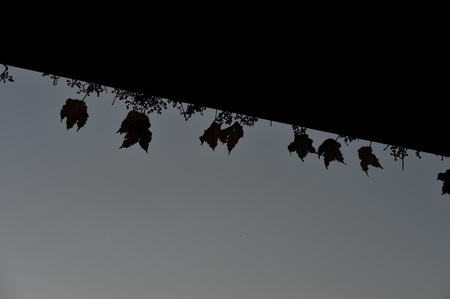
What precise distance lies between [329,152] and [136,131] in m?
0.92

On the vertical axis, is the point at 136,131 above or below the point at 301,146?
below

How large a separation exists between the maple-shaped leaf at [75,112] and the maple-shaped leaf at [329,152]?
3.60 ft

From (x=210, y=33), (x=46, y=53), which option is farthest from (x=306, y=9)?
(x=46, y=53)

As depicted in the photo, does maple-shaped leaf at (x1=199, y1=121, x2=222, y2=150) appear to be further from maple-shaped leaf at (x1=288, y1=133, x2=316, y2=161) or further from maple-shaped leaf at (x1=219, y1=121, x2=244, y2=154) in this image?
maple-shaped leaf at (x1=288, y1=133, x2=316, y2=161)

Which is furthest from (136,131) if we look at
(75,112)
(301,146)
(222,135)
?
(301,146)

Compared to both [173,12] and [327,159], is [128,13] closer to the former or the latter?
[173,12]

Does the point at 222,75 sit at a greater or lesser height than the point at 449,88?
lesser

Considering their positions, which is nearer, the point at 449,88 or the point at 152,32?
the point at 152,32

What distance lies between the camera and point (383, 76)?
A: 1388 millimetres

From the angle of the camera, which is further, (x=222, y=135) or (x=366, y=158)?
(x=366, y=158)

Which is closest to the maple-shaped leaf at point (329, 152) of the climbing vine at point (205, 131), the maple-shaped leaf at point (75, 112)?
the climbing vine at point (205, 131)

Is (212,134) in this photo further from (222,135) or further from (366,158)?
(366,158)

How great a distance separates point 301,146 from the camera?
1.95 metres

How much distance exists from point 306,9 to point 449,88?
0.66 m
